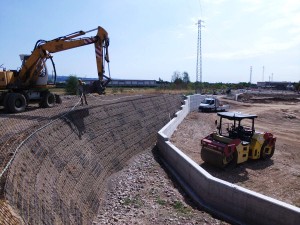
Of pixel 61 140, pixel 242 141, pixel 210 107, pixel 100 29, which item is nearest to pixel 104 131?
pixel 61 140

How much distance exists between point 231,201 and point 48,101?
40.5ft

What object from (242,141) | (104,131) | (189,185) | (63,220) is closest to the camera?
(63,220)

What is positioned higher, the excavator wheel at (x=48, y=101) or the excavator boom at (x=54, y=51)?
the excavator boom at (x=54, y=51)

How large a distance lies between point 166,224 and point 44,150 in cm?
429

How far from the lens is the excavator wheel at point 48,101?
1728 cm

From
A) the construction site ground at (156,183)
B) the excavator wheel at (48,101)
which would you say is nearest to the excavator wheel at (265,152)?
the construction site ground at (156,183)

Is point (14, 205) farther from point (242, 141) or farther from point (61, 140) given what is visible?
point (242, 141)

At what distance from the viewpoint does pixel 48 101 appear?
1769cm

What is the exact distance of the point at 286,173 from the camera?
42.7 feet

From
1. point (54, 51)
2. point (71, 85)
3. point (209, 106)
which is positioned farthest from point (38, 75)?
point (71, 85)

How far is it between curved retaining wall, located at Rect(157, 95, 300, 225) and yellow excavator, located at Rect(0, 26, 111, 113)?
620 cm

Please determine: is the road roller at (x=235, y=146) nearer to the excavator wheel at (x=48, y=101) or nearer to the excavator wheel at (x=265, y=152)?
the excavator wheel at (x=265, y=152)

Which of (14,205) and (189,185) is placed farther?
(189,185)

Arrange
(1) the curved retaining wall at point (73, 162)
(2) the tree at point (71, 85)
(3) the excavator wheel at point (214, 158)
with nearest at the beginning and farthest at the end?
(1) the curved retaining wall at point (73, 162)
(3) the excavator wheel at point (214, 158)
(2) the tree at point (71, 85)
